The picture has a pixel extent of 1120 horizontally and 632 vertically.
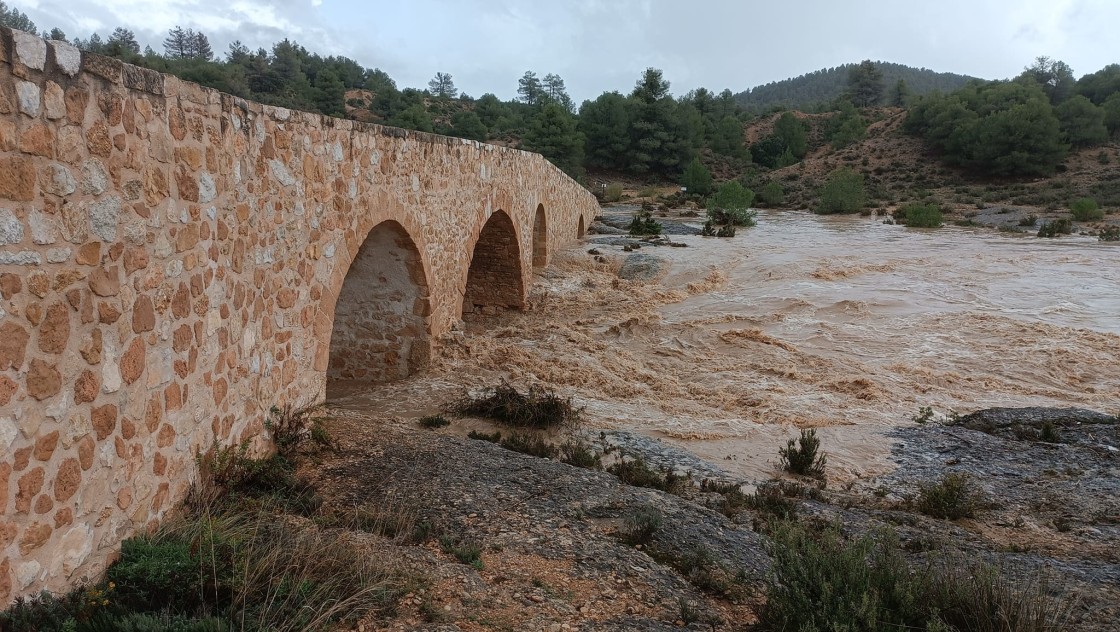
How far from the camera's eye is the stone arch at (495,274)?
39.9 feet

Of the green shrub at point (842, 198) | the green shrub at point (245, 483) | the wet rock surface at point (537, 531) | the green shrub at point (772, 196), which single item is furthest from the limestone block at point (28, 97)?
the green shrub at point (772, 196)

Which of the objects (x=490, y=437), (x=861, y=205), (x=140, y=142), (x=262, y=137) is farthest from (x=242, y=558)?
(x=861, y=205)

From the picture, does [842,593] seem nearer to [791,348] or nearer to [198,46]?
[791,348]

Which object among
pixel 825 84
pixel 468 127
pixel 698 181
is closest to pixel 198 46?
pixel 468 127

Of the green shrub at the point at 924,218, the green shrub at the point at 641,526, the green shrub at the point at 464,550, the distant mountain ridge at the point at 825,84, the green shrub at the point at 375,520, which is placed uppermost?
the distant mountain ridge at the point at 825,84

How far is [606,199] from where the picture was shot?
37.2 metres

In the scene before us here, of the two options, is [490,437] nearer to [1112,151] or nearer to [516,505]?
[516,505]

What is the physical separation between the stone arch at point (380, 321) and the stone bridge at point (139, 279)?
5.11ft

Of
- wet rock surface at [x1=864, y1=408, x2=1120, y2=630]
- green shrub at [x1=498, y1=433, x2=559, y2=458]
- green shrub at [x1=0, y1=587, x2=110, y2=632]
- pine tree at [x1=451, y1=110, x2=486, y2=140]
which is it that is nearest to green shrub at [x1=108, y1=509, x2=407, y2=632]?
green shrub at [x1=0, y1=587, x2=110, y2=632]

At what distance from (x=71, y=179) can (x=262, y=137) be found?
1788 mm

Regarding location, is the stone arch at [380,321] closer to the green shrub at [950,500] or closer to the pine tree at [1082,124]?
the green shrub at [950,500]

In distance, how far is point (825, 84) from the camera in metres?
97.5

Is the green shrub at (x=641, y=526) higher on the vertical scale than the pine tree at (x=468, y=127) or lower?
lower

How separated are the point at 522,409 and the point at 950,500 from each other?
146 inches
